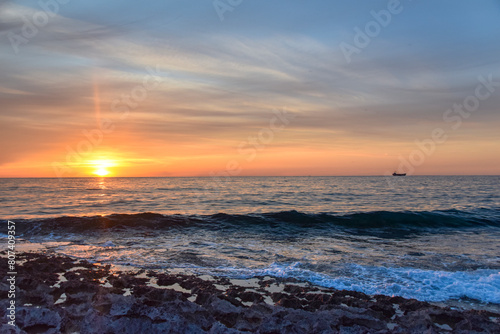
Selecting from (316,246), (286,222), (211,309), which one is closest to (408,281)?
(211,309)

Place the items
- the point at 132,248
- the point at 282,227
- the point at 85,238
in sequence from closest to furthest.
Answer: the point at 132,248, the point at 85,238, the point at 282,227

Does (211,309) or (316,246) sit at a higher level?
(211,309)

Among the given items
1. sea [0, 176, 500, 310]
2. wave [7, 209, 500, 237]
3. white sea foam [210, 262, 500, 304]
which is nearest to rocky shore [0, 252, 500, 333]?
white sea foam [210, 262, 500, 304]

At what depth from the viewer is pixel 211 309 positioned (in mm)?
6512

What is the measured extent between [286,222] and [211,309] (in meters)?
16.2

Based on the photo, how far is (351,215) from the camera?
24.3m

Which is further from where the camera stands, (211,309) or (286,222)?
(286,222)

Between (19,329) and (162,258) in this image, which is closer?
(19,329)

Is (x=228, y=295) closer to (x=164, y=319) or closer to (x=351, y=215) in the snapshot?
(x=164, y=319)

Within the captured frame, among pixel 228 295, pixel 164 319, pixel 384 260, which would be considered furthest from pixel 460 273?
pixel 164 319

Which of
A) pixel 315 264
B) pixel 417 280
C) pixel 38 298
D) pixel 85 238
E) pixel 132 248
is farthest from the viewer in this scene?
pixel 85 238

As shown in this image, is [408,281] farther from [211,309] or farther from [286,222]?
[286,222]

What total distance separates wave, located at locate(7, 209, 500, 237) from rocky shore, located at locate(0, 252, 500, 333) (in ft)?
36.5

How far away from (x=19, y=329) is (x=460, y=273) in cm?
1070
